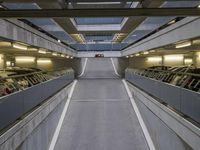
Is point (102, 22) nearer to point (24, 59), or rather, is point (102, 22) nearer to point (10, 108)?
point (24, 59)

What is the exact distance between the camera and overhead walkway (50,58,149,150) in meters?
12.7

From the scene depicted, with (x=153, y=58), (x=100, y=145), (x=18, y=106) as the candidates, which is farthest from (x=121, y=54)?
(x=18, y=106)

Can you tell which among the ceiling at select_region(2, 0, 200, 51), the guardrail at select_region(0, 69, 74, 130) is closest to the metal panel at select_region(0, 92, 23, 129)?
the guardrail at select_region(0, 69, 74, 130)

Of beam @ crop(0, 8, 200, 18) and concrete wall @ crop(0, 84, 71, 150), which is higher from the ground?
beam @ crop(0, 8, 200, 18)

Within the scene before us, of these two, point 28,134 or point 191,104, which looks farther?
point 28,134

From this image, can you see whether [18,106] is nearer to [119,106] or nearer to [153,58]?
[119,106]

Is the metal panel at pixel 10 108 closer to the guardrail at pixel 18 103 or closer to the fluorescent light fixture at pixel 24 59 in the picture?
the guardrail at pixel 18 103

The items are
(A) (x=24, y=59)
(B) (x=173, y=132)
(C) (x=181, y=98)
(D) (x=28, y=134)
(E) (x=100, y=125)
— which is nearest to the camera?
(C) (x=181, y=98)

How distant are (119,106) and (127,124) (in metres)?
3.82

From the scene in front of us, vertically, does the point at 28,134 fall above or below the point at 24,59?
below

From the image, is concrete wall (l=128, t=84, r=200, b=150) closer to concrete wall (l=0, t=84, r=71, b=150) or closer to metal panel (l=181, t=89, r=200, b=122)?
metal panel (l=181, t=89, r=200, b=122)

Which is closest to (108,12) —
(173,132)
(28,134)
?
(28,134)

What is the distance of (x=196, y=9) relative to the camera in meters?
5.46

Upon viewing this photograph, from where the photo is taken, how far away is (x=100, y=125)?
604 inches
